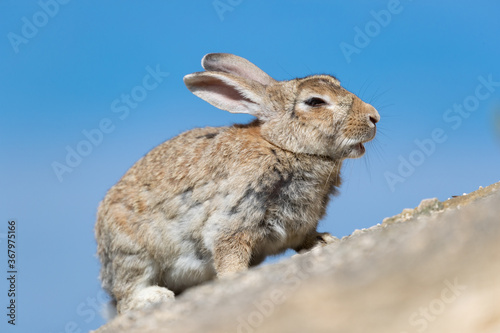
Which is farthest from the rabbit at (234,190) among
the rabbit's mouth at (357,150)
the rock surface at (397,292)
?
the rock surface at (397,292)

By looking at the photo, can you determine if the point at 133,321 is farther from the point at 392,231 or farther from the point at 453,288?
the point at 453,288

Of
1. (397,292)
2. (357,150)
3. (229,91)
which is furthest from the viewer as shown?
(229,91)

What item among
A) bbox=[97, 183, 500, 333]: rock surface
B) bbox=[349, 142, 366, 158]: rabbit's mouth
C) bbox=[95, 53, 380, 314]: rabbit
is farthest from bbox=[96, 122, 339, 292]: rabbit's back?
bbox=[97, 183, 500, 333]: rock surface

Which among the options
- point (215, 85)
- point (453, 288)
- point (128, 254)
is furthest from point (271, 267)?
point (215, 85)

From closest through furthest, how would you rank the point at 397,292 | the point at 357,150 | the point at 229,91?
the point at 397,292 < the point at 357,150 < the point at 229,91

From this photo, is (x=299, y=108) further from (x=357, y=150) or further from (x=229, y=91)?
(x=229, y=91)

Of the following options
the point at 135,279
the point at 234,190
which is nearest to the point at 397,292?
the point at 234,190
